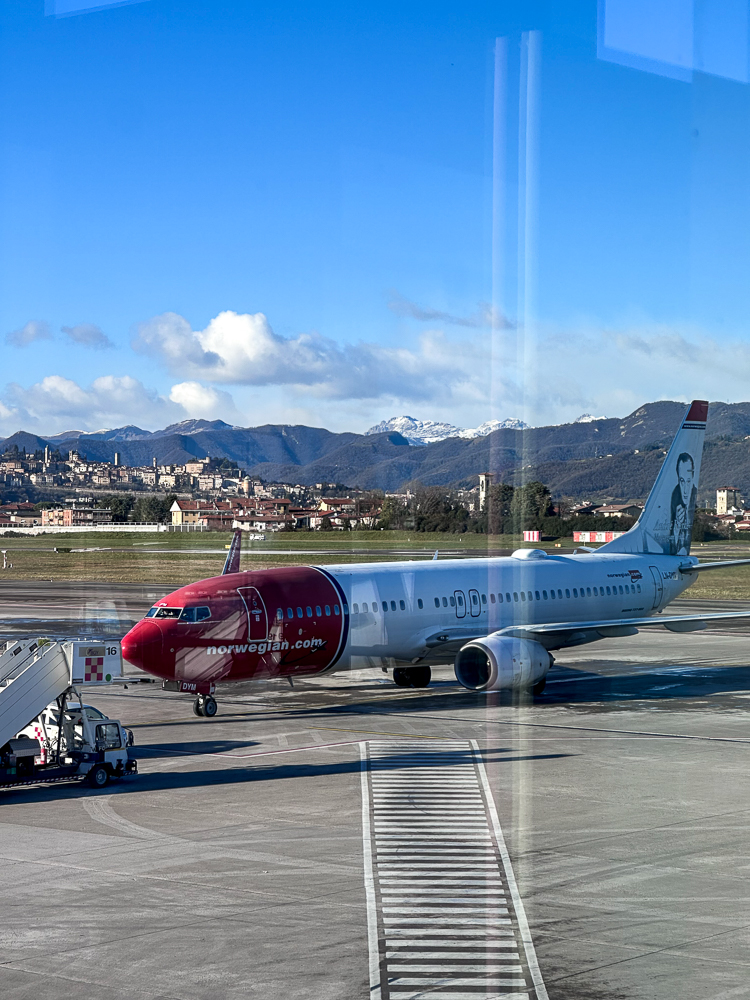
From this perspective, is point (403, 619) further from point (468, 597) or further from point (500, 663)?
point (500, 663)

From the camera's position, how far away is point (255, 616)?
32.8m

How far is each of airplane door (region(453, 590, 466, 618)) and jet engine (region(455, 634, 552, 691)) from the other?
1.71 m

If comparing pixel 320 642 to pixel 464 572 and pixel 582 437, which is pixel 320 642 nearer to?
pixel 464 572

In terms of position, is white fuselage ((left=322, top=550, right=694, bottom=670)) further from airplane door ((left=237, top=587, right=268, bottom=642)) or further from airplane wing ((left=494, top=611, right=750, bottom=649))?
airplane door ((left=237, top=587, right=268, bottom=642))

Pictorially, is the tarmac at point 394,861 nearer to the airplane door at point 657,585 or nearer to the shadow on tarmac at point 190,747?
the shadow on tarmac at point 190,747

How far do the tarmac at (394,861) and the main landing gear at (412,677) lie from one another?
5154 millimetres

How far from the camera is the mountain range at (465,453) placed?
76.6m

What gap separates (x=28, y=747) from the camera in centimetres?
2439

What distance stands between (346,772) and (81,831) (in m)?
6.96

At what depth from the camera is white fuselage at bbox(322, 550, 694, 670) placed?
35969 millimetres

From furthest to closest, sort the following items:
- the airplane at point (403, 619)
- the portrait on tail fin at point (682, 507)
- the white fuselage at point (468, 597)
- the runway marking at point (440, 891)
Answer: the portrait on tail fin at point (682, 507)
the white fuselage at point (468, 597)
the airplane at point (403, 619)
the runway marking at point (440, 891)

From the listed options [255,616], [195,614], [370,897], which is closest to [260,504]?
[255,616]

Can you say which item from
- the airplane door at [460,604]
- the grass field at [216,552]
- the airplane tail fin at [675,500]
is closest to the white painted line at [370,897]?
the airplane door at [460,604]

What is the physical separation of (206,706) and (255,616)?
11.2 feet
